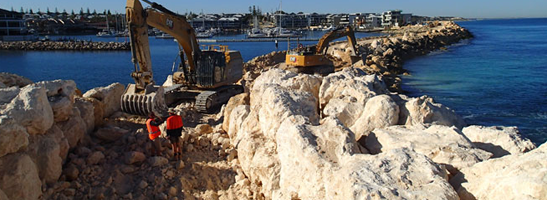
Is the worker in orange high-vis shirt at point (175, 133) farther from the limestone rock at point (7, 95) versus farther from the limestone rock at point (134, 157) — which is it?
the limestone rock at point (7, 95)

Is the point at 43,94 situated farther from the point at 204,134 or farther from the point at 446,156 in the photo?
the point at 446,156

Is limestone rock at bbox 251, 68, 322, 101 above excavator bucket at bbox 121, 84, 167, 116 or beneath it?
above

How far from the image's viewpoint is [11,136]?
6.31 m

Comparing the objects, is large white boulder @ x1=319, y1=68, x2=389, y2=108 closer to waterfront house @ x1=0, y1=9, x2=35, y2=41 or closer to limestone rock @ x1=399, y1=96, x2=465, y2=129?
limestone rock @ x1=399, y1=96, x2=465, y2=129

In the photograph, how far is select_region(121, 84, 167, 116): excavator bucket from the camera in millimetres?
11164

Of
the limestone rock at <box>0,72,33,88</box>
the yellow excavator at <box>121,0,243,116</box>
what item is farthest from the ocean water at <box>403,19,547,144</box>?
the limestone rock at <box>0,72,33,88</box>

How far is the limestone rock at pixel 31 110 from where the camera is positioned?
686 centimetres

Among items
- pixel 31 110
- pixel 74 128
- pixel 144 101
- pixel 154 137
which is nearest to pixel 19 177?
pixel 31 110

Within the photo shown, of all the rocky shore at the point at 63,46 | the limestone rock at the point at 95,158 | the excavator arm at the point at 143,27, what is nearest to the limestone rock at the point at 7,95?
the limestone rock at the point at 95,158

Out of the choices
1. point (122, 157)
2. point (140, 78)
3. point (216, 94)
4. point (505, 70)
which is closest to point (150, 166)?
point (122, 157)

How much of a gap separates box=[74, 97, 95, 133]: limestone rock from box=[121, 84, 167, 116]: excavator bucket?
5.47 ft

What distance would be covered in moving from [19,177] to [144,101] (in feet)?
16.7

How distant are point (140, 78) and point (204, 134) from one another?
8.96 ft

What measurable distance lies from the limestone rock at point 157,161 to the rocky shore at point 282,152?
2 centimetres
